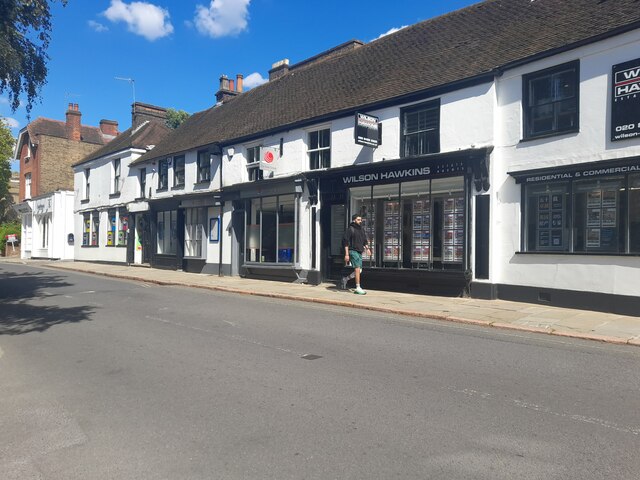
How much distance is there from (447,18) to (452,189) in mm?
6826

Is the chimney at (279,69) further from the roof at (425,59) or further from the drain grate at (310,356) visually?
the drain grate at (310,356)

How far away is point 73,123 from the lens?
3975cm

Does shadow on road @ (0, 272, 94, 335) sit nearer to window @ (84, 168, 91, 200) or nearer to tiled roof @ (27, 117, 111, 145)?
window @ (84, 168, 91, 200)

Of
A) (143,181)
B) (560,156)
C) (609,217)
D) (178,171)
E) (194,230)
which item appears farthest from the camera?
(143,181)

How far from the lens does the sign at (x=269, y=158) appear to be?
16.9m

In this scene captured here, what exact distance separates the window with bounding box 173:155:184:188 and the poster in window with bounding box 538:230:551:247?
15.9 metres

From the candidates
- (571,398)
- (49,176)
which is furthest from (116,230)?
(571,398)

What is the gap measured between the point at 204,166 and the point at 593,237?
50.6 ft

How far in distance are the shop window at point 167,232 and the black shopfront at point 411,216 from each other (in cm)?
1005

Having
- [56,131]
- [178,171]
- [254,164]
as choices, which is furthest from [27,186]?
[254,164]

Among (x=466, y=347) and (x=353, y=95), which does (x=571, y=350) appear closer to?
(x=466, y=347)

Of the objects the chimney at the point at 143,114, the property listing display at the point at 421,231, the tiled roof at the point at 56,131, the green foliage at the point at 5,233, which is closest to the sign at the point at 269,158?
the property listing display at the point at 421,231

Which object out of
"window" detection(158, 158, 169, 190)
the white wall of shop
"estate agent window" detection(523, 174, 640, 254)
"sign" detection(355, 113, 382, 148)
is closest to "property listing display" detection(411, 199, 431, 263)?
the white wall of shop

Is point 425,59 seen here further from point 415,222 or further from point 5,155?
point 5,155
